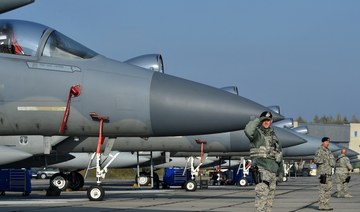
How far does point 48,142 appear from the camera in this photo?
55.7 ft

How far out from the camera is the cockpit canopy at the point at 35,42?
12266mm

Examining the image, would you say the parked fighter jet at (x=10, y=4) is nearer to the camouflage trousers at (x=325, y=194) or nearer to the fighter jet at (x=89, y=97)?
the fighter jet at (x=89, y=97)

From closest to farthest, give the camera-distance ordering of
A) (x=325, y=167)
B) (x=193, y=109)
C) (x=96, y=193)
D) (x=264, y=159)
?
1. (x=264, y=159)
2. (x=193, y=109)
3. (x=96, y=193)
4. (x=325, y=167)

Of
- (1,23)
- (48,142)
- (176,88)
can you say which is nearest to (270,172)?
(176,88)

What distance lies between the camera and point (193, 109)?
39.9ft

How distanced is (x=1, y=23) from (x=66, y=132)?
2069mm

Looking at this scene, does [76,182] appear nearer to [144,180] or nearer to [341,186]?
[341,186]

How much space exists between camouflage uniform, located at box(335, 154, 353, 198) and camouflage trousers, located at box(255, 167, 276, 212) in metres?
10.6

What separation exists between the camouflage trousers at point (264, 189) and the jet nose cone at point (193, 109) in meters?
1.58

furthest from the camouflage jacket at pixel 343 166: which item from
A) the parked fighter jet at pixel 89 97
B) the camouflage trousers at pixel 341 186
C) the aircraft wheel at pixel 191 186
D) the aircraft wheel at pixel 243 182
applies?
the parked fighter jet at pixel 89 97

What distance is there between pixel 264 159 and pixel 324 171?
17.7 ft

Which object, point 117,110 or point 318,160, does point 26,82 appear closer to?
point 117,110

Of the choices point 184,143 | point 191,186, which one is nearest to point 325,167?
point 184,143

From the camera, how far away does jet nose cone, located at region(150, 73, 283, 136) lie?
39.9ft
